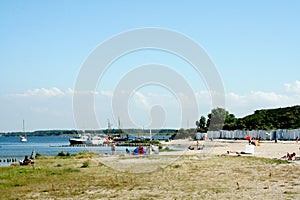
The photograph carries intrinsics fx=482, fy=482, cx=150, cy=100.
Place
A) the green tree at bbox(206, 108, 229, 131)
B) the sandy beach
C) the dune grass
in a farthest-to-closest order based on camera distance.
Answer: the green tree at bbox(206, 108, 229, 131), the sandy beach, the dune grass

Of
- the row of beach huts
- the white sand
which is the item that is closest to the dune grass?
the white sand

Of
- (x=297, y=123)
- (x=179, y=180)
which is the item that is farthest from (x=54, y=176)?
(x=297, y=123)

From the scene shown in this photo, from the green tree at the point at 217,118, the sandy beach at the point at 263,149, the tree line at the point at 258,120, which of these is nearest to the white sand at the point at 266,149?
the sandy beach at the point at 263,149

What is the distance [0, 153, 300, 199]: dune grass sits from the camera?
67.3 ft

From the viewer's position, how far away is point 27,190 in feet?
76.9

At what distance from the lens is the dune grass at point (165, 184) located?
20525 millimetres

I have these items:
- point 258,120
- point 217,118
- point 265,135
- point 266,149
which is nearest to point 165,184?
point 266,149

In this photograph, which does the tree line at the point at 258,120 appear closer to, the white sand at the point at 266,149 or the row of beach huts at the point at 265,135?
the row of beach huts at the point at 265,135

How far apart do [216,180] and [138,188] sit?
15.0 feet

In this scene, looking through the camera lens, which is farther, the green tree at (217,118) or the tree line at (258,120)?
the green tree at (217,118)

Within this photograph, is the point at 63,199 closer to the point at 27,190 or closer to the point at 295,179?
the point at 27,190

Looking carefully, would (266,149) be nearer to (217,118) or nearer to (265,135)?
(265,135)

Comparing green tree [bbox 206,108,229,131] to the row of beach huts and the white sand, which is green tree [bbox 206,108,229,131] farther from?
the white sand

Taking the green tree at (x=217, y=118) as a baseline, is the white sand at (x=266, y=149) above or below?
below
